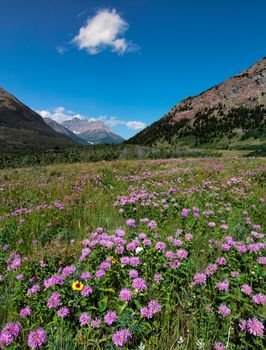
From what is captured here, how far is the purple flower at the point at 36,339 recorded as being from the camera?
70.7 inches

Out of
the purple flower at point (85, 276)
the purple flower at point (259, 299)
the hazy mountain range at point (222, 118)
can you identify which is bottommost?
the purple flower at point (259, 299)

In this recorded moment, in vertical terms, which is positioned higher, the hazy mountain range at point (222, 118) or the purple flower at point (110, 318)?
the hazy mountain range at point (222, 118)

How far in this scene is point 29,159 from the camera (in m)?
24.1

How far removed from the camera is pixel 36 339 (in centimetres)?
182

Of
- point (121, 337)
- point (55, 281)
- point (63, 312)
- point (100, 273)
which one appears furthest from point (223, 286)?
point (55, 281)

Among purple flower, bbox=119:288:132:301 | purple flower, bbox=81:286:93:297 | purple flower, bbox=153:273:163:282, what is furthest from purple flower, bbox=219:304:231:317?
purple flower, bbox=81:286:93:297

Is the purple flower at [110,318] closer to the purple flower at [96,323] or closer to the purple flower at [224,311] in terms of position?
the purple flower at [96,323]

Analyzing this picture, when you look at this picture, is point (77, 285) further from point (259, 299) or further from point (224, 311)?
point (259, 299)

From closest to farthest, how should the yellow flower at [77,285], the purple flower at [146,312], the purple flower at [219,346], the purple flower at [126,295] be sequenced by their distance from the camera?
the purple flower at [219,346], the purple flower at [146,312], the purple flower at [126,295], the yellow flower at [77,285]

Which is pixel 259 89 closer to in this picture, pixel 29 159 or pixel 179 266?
pixel 29 159

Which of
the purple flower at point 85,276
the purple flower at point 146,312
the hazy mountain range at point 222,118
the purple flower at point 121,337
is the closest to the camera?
the purple flower at point 121,337

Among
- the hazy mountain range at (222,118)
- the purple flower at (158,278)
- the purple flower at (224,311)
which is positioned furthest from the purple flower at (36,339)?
the hazy mountain range at (222,118)

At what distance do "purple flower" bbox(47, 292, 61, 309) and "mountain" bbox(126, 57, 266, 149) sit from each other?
35.7m

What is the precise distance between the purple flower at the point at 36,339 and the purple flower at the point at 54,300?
0.75 ft
